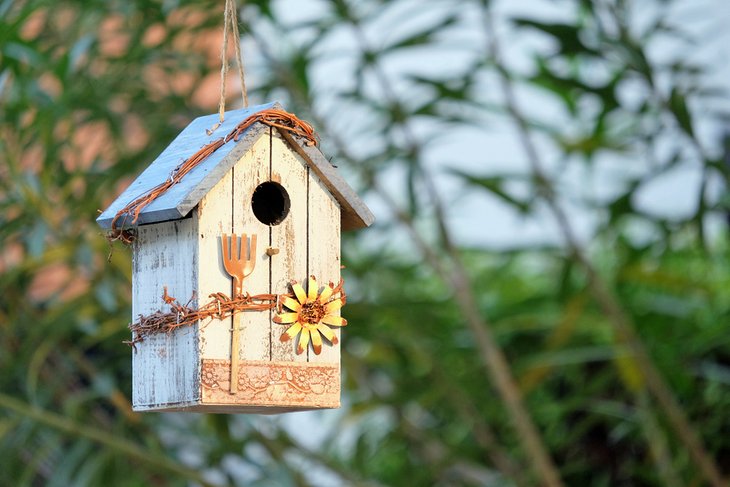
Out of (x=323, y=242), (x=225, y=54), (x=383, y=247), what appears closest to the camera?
(x=225, y=54)

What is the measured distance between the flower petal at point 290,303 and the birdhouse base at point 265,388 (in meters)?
0.05

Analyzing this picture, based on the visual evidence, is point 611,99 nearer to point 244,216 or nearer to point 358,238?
point 358,238

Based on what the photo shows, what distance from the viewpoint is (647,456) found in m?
2.80

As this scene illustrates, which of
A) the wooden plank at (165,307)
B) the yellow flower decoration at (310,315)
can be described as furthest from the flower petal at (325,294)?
the wooden plank at (165,307)

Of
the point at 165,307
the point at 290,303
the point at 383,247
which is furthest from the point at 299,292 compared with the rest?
the point at 383,247

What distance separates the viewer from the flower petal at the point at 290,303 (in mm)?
1025

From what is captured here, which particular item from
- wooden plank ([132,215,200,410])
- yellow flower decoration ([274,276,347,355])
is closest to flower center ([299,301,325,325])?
yellow flower decoration ([274,276,347,355])

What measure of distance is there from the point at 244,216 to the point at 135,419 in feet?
3.62

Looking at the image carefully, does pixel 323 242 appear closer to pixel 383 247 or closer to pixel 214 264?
pixel 214 264

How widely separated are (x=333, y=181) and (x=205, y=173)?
147 mm

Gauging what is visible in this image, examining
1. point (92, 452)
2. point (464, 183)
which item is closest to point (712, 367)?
point (464, 183)

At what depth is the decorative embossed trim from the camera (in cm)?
98

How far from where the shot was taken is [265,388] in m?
1.01

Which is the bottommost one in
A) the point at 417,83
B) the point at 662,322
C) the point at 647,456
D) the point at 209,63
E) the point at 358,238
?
the point at 647,456
